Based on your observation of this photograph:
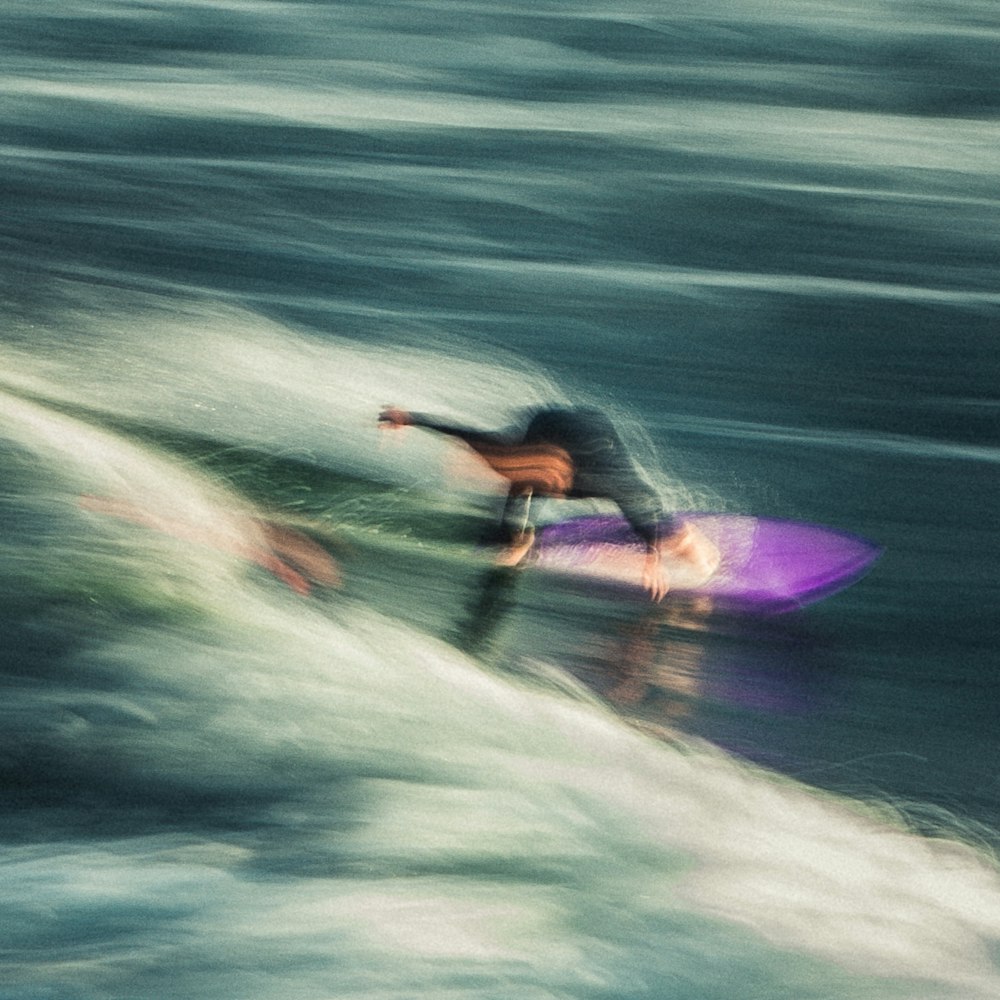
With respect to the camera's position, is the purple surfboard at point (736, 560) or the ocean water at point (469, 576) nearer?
the ocean water at point (469, 576)

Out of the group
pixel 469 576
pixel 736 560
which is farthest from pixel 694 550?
pixel 469 576

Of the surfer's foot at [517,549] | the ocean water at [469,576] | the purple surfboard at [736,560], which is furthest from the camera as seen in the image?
the surfer's foot at [517,549]

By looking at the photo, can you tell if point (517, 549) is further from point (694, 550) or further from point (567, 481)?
point (694, 550)

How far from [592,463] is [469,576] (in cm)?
28

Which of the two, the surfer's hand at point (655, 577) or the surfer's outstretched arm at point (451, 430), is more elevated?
the surfer's outstretched arm at point (451, 430)

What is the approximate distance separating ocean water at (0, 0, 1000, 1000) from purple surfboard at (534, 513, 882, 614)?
0.05 meters

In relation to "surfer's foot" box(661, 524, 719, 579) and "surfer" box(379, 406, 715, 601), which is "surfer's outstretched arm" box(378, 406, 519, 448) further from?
"surfer's foot" box(661, 524, 719, 579)

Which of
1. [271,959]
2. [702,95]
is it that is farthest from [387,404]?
[702,95]

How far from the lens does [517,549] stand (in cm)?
259

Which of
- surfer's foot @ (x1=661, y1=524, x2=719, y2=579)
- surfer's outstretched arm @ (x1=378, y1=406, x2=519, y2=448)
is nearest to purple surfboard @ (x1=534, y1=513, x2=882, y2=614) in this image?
surfer's foot @ (x1=661, y1=524, x2=719, y2=579)

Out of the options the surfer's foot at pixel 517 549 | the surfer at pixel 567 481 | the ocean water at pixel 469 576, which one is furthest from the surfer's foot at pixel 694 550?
the surfer's foot at pixel 517 549

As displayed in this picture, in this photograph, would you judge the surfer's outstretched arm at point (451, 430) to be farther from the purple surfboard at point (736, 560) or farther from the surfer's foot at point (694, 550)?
the surfer's foot at point (694, 550)

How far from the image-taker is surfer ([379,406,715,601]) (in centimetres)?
254

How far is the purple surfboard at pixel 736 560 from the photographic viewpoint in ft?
8.11
